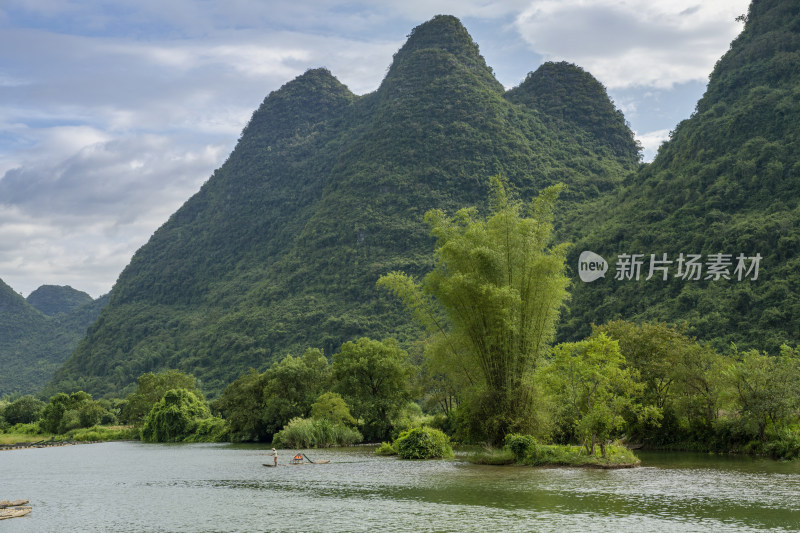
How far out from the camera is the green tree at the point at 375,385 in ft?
195

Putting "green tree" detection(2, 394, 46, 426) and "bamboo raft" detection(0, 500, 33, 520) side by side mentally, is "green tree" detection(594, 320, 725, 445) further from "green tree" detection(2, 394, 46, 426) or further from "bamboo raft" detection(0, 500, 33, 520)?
"green tree" detection(2, 394, 46, 426)

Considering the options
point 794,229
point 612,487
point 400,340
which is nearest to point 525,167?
point 400,340

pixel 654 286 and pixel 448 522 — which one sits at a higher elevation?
Result: pixel 654 286

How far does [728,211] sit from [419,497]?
252 ft

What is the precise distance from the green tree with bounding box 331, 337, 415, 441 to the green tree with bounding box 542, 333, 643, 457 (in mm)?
27301

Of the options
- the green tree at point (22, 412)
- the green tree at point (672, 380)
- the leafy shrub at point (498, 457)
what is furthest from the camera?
the green tree at point (22, 412)

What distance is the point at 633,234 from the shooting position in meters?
96.1

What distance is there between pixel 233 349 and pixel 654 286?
7948 centimetres

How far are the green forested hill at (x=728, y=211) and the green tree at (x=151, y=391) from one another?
47.8 metres

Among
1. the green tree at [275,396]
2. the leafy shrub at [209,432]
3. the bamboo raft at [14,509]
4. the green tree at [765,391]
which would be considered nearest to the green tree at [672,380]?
the green tree at [765,391]

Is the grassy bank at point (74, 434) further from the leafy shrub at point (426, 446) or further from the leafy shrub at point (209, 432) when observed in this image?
the leafy shrub at point (426, 446)

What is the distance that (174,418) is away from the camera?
7538 centimetres

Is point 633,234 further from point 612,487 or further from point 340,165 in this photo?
point 340,165

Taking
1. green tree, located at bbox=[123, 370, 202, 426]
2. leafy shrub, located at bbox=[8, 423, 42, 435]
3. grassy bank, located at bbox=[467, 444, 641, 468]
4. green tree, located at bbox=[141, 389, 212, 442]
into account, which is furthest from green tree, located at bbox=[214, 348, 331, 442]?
leafy shrub, located at bbox=[8, 423, 42, 435]
